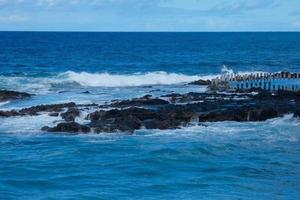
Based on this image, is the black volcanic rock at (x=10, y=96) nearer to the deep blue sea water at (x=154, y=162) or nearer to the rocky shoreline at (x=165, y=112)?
the deep blue sea water at (x=154, y=162)

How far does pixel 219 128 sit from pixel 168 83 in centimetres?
3366

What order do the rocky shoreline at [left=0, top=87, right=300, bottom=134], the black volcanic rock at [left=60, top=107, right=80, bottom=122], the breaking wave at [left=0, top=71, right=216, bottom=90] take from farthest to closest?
1. the breaking wave at [left=0, top=71, right=216, bottom=90]
2. the black volcanic rock at [left=60, top=107, right=80, bottom=122]
3. the rocky shoreline at [left=0, top=87, right=300, bottom=134]

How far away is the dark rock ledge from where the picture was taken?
32219 millimetres

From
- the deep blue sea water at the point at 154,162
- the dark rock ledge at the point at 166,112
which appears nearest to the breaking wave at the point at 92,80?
the deep blue sea water at the point at 154,162

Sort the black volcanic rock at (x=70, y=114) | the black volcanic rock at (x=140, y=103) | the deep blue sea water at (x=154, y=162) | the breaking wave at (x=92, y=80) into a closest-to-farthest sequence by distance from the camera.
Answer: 1. the deep blue sea water at (x=154, y=162)
2. the black volcanic rock at (x=70, y=114)
3. the black volcanic rock at (x=140, y=103)
4. the breaking wave at (x=92, y=80)

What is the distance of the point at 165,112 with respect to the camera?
117 ft

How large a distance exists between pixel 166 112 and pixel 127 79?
32.0 meters

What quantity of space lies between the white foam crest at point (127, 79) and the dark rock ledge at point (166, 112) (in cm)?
2225

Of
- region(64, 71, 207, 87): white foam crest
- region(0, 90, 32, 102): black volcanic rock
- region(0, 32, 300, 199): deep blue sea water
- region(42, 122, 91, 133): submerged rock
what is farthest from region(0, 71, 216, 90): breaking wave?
region(42, 122, 91, 133): submerged rock

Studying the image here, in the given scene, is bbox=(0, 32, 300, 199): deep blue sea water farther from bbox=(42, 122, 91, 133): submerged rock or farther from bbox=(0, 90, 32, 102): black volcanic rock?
bbox=(0, 90, 32, 102): black volcanic rock

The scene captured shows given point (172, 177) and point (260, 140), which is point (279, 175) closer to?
point (172, 177)

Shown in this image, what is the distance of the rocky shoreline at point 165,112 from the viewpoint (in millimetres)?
32188

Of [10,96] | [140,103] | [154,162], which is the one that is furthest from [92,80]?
[154,162]

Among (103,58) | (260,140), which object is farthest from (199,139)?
(103,58)
